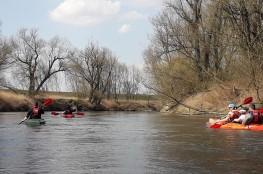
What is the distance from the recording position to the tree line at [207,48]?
3681 cm

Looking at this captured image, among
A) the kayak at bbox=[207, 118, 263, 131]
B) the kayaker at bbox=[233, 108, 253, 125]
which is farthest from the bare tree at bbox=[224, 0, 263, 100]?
the kayaker at bbox=[233, 108, 253, 125]

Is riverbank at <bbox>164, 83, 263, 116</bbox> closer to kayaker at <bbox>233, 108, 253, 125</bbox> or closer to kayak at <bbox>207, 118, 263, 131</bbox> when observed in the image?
kayak at <bbox>207, 118, 263, 131</bbox>

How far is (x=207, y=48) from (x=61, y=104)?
29294mm

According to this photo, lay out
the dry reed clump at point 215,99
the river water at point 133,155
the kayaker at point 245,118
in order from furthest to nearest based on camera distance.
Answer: the dry reed clump at point 215,99
the kayaker at point 245,118
the river water at point 133,155

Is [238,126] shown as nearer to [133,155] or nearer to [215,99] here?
[133,155]


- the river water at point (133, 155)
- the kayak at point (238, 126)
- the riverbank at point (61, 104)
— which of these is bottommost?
the river water at point (133, 155)

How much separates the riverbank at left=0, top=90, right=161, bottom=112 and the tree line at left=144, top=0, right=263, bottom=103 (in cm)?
1526

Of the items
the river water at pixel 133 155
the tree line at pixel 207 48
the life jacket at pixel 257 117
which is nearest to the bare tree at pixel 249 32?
the tree line at pixel 207 48

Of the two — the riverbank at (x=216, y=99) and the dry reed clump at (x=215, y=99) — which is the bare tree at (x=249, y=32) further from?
the dry reed clump at (x=215, y=99)

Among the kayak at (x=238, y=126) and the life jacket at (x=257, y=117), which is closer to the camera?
the kayak at (x=238, y=126)

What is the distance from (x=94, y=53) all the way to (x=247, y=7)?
43.7 meters

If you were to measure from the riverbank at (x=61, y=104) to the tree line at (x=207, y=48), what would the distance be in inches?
601

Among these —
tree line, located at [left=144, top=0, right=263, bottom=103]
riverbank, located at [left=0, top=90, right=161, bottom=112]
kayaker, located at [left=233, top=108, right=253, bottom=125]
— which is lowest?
kayaker, located at [left=233, top=108, right=253, bottom=125]

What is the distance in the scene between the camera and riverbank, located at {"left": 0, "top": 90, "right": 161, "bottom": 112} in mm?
59406
